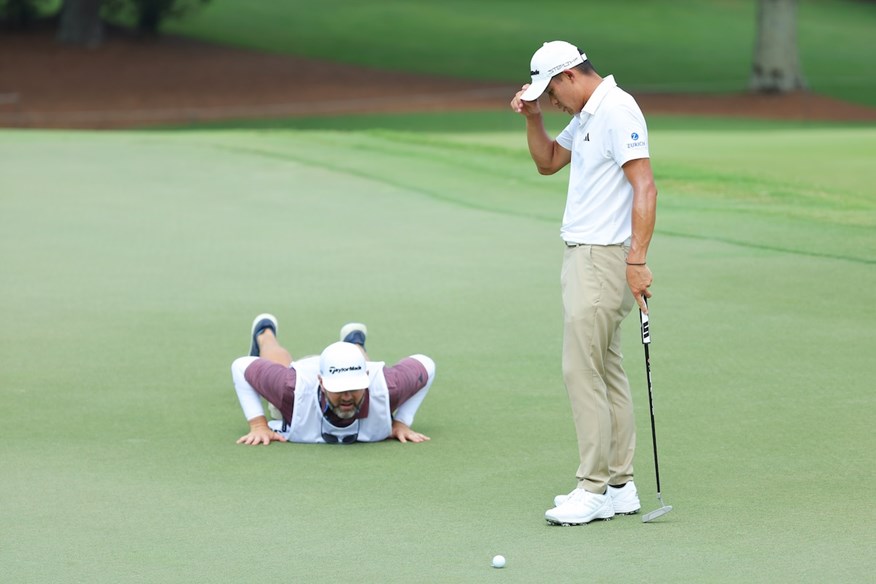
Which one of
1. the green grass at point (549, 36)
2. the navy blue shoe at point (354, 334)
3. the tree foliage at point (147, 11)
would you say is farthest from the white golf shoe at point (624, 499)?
the tree foliage at point (147, 11)

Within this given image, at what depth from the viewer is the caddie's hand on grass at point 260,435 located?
8.20m

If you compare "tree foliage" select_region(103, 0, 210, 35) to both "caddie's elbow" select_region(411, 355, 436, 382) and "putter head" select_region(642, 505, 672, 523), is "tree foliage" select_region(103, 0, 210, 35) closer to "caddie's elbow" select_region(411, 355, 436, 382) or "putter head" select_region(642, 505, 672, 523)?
"caddie's elbow" select_region(411, 355, 436, 382)

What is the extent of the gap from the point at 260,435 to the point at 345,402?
1.89 feet

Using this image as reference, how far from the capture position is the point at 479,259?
1395cm

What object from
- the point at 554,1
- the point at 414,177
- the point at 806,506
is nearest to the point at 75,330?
the point at 806,506

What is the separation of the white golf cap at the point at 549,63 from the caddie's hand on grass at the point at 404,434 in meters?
2.45

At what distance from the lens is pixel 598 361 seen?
671 cm

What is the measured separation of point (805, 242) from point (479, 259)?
3151 millimetres

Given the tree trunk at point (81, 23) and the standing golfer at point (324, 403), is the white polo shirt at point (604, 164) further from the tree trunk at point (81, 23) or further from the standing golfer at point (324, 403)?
the tree trunk at point (81, 23)

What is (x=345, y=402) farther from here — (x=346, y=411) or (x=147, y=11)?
(x=147, y=11)

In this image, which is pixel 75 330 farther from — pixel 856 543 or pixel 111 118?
pixel 111 118

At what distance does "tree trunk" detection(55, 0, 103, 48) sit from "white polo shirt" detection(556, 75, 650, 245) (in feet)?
136

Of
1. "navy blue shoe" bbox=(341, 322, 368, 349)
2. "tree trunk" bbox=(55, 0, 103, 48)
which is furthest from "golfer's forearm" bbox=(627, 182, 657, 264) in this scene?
"tree trunk" bbox=(55, 0, 103, 48)

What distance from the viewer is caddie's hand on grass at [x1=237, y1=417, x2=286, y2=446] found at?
26.9 ft
